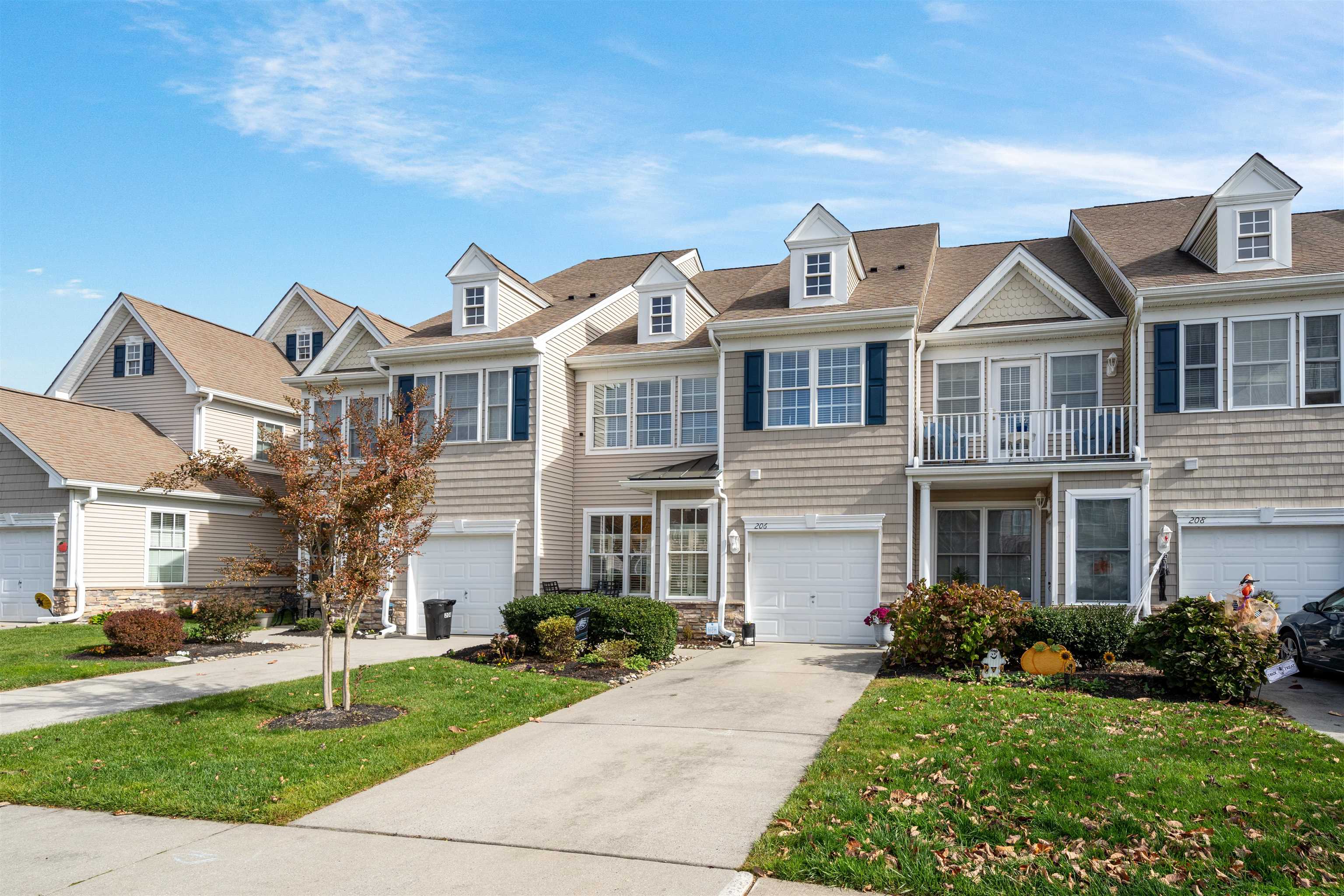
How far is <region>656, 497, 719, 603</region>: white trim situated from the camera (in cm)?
→ 1753

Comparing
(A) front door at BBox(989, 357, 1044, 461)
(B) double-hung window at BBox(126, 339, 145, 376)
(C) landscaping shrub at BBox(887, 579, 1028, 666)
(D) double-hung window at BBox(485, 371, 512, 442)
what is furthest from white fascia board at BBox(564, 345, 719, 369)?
(B) double-hung window at BBox(126, 339, 145, 376)

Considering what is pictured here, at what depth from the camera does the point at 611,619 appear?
46.7ft

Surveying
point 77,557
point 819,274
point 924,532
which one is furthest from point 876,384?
point 77,557

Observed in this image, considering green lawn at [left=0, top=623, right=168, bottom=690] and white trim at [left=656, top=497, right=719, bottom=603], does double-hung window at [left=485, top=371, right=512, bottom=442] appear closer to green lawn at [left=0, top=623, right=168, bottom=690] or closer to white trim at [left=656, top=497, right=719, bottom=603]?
white trim at [left=656, top=497, right=719, bottom=603]

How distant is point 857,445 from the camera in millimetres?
16984

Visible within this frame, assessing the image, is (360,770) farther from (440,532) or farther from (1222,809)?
(440,532)

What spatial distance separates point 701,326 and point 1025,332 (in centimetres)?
686

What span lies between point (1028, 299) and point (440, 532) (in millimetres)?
12724

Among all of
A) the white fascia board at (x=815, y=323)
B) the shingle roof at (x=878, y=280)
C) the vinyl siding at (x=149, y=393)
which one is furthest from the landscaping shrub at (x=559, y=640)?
the vinyl siding at (x=149, y=393)

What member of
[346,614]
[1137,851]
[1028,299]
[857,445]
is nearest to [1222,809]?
[1137,851]

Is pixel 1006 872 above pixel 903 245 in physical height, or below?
below

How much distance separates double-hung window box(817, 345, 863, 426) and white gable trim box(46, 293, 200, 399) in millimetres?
16982

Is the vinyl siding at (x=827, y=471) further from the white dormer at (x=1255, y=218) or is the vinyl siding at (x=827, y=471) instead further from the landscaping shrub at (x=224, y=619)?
the landscaping shrub at (x=224, y=619)

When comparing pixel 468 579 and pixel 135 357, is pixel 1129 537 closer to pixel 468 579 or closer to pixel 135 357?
pixel 468 579
